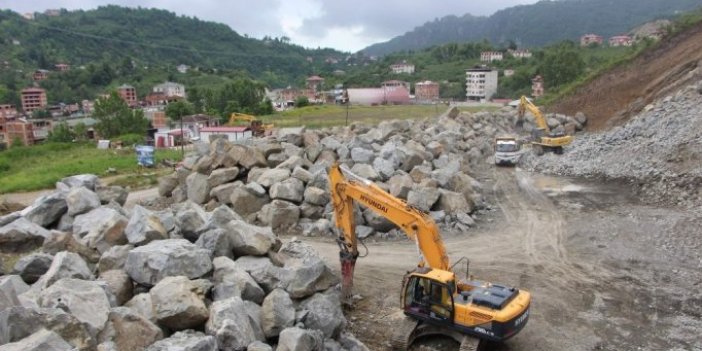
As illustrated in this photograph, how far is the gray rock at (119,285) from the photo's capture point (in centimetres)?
913

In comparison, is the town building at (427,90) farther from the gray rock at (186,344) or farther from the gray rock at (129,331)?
the gray rock at (186,344)

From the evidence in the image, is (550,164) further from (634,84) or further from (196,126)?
(196,126)

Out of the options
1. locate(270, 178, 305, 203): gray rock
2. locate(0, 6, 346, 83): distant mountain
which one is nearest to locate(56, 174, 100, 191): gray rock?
locate(270, 178, 305, 203): gray rock

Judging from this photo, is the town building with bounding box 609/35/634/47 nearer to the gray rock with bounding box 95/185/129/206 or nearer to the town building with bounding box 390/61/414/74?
the town building with bounding box 390/61/414/74

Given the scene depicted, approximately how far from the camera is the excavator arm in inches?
428

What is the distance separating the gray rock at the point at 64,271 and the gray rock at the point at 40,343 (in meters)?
3.02

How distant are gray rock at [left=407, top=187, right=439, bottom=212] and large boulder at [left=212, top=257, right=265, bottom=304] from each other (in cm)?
796

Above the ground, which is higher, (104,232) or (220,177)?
(104,232)

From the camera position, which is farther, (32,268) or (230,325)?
(32,268)

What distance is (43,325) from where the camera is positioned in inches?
266

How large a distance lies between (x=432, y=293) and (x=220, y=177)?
12.8 metres

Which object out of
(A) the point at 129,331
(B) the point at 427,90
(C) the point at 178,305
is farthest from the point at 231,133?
(B) the point at 427,90

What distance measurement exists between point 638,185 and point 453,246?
987 cm

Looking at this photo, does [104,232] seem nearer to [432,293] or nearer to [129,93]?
[432,293]
